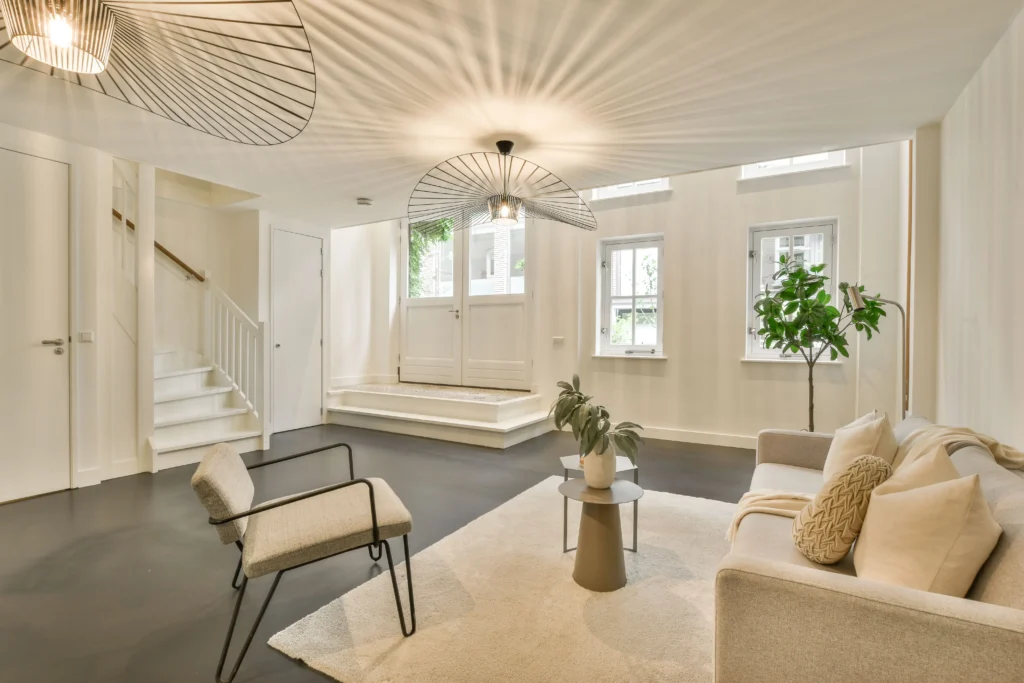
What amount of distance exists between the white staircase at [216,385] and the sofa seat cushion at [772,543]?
4.43m

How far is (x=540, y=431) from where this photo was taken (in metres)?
5.85

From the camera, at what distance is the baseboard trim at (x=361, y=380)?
6863 mm

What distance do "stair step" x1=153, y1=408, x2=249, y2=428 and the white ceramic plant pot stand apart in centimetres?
390

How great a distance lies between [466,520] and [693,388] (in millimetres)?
3215

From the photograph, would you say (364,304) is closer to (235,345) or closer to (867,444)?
(235,345)

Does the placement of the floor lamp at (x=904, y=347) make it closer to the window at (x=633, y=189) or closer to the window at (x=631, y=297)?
the window at (x=631, y=297)

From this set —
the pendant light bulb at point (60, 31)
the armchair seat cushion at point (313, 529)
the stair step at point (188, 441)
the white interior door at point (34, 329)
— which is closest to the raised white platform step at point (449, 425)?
the stair step at point (188, 441)

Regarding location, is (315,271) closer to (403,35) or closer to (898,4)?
(403,35)

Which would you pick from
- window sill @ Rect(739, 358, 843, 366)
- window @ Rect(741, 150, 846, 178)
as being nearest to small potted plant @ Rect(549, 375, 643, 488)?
window sill @ Rect(739, 358, 843, 366)

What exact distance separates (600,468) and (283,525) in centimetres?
134

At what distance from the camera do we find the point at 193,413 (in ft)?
15.7

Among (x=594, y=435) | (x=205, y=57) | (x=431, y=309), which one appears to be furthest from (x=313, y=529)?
(x=431, y=309)

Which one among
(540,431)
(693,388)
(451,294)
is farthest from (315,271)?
(693,388)

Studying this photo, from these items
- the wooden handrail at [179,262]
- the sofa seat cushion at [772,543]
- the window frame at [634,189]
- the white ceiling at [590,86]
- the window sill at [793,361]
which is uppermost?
the window frame at [634,189]
